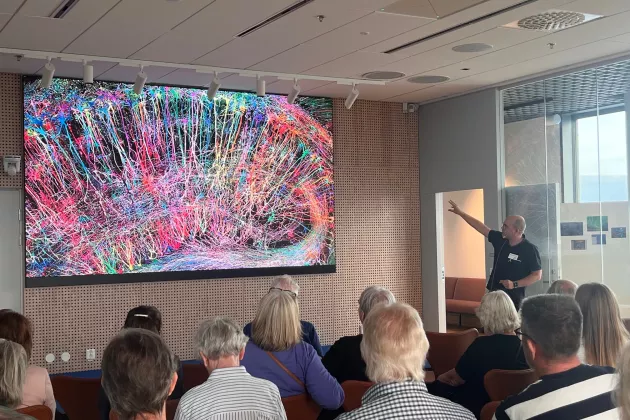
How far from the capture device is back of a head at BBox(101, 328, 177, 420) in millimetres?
2326

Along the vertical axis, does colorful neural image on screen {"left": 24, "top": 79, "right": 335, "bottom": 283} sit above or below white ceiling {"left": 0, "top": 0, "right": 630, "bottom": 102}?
below

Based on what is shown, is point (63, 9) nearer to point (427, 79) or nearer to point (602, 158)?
point (427, 79)

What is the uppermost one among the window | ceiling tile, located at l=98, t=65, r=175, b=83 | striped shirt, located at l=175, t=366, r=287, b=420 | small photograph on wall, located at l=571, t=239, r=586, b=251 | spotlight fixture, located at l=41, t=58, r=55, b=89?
ceiling tile, located at l=98, t=65, r=175, b=83

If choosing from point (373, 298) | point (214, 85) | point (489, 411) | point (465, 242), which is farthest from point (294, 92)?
point (465, 242)

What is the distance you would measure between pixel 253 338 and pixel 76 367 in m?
4.67

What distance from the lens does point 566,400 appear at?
8.43 ft

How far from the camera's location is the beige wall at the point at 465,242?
1370cm

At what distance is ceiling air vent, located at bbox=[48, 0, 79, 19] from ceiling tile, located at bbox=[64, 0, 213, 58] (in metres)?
0.32

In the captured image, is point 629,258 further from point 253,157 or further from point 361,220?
point 253,157

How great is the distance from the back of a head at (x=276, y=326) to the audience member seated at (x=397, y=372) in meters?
1.60

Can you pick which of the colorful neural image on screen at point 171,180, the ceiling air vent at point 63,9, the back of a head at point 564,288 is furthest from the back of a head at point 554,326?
the colorful neural image on screen at point 171,180

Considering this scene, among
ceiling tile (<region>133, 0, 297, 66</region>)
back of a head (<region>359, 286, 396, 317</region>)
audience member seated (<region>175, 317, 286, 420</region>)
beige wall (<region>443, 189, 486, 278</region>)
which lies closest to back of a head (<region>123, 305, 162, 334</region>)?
audience member seated (<region>175, 317, 286, 420</region>)

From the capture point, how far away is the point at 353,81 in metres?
8.88

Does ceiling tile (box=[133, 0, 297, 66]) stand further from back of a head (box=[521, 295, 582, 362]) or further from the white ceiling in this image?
back of a head (box=[521, 295, 582, 362])
